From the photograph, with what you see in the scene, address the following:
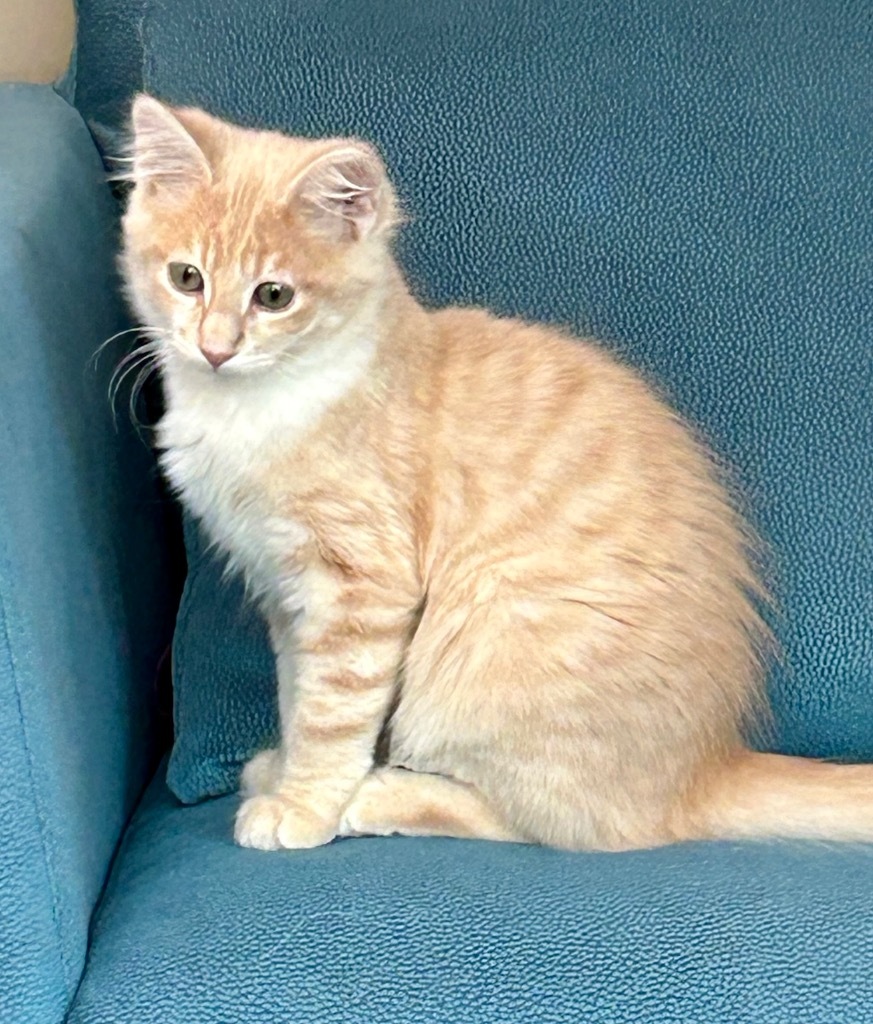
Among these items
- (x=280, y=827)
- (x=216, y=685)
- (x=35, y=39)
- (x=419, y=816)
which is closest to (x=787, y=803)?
(x=419, y=816)

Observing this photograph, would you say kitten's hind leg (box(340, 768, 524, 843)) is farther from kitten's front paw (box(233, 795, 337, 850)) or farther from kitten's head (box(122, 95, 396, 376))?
kitten's head (box(122, 95, 396, 376))

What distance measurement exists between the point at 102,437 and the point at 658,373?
0.63 metres

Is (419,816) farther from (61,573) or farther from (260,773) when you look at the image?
(61,573)

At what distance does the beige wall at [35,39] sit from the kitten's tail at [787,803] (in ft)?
4.54

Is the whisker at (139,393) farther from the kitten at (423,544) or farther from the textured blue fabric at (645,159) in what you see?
the textured blue fabric at (645,159)

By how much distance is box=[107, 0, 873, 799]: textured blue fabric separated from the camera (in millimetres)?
1228

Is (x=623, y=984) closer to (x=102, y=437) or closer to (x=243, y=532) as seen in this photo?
(x=243, y=532)

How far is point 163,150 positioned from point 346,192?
7.1 inches

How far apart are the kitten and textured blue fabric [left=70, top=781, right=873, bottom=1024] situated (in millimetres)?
85

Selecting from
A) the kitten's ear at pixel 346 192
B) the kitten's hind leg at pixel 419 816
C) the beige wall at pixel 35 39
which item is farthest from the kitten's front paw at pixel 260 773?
the beige wall at pixel 35 39

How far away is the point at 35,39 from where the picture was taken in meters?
1.62

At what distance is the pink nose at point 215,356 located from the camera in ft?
3.26

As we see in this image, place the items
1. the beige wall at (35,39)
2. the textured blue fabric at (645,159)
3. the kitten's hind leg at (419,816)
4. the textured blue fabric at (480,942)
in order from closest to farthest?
the textured blue fabric at (480,942) → the kitten's hind leg at (419,816) → the textured blue fabric at (645,159) → the beige wall at (35,39)

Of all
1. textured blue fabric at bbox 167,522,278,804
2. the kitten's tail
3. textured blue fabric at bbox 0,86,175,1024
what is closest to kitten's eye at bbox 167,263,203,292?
textured blue fabric at bbox 0,86,175,1024
